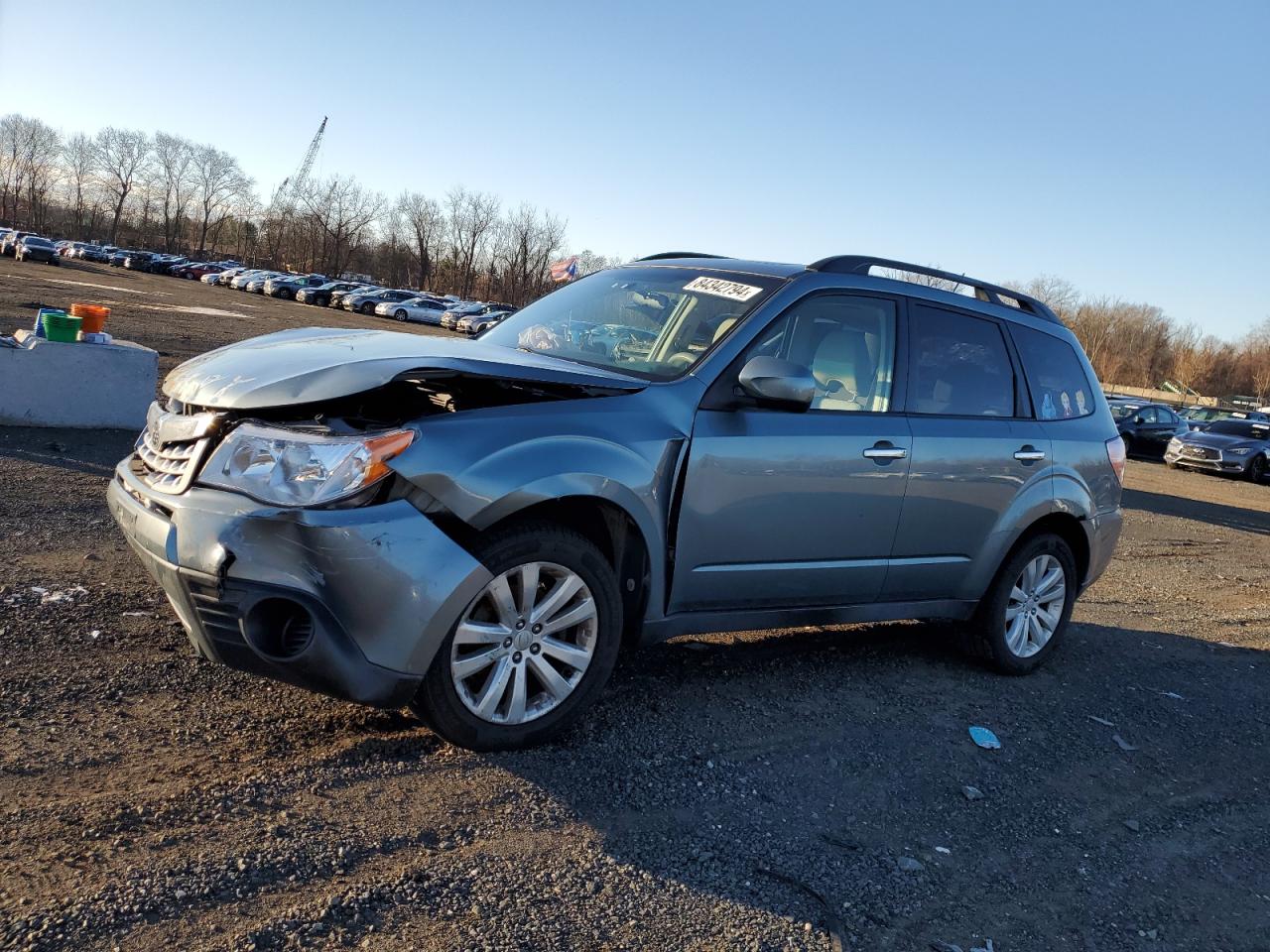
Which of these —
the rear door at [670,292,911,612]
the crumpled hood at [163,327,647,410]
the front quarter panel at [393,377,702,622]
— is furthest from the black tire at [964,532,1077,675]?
the crumpled hood at [163,327,647,410]

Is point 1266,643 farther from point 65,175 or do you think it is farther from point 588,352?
point 65,175

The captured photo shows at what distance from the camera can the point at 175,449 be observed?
3.66 meters

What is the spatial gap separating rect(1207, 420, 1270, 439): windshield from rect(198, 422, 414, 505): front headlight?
89.9ft

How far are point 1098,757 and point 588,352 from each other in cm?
300

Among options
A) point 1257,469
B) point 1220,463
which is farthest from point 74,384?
point 1257,469

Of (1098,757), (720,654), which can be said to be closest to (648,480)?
(720,654)

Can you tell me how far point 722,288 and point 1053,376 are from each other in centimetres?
233

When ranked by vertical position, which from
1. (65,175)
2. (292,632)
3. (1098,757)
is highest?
(65,175)

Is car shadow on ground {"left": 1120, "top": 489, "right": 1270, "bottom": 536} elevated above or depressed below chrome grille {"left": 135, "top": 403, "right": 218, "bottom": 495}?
below

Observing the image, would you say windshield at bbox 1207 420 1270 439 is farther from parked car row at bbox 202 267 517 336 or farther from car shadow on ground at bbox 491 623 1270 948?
parked car row at bbox 202 267 517 336

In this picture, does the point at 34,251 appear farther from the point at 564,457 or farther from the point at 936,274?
the point at 564,457

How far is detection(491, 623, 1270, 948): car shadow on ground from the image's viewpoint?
3.28 meters

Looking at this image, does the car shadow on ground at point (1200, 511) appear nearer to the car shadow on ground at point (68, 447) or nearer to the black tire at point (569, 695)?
the black tire at point (569, 695)

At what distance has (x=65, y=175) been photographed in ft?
409
